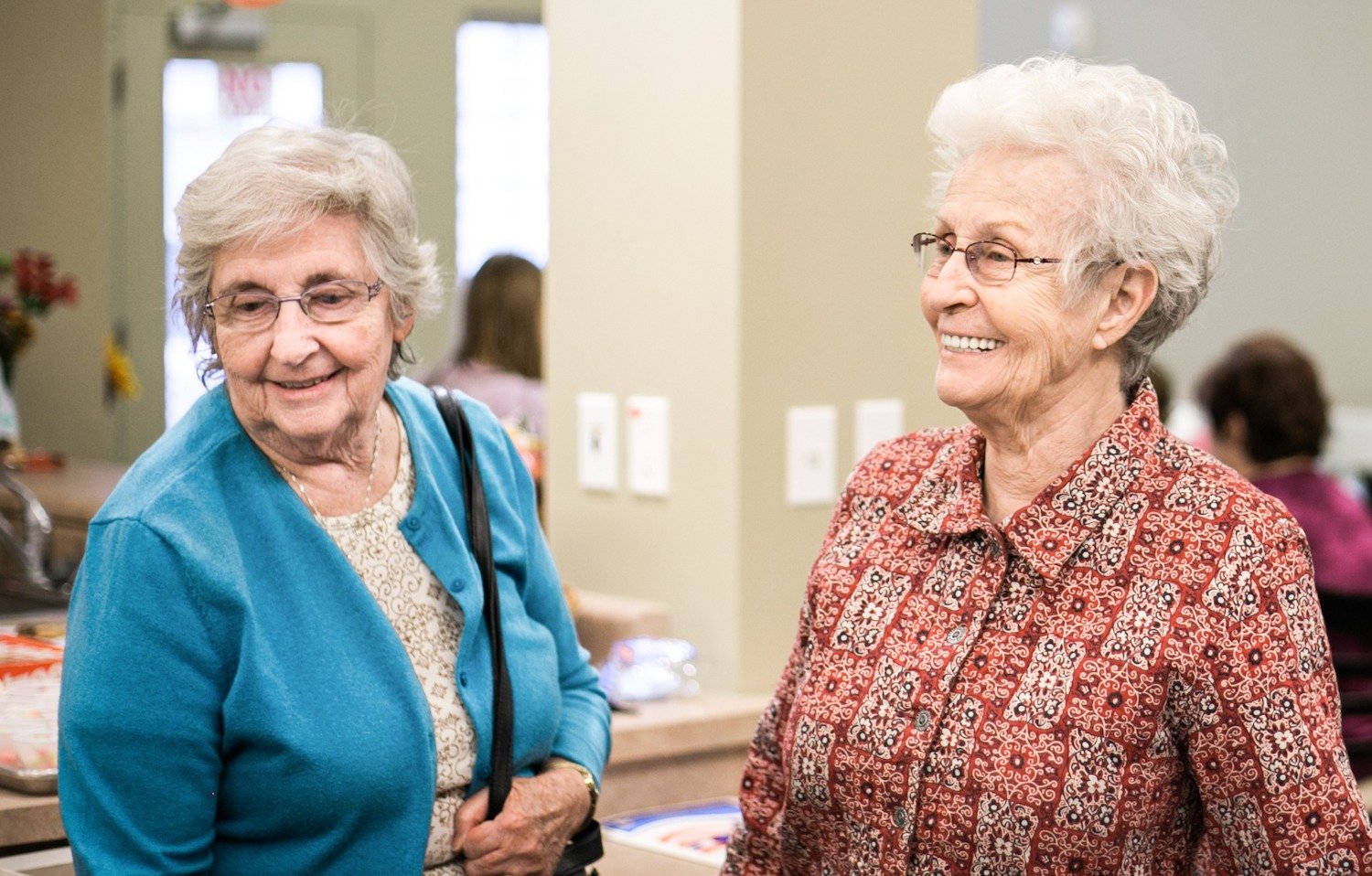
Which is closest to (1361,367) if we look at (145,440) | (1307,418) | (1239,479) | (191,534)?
(1307,418)

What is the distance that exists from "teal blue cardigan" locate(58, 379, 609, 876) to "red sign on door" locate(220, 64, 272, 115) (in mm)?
5144

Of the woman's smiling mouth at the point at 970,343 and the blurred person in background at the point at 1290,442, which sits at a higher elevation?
the woman's smiling mouth at the point at 970,343

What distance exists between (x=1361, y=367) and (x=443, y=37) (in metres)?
4.69

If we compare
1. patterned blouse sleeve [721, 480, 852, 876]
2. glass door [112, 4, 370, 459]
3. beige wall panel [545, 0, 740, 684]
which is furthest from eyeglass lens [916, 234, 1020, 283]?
glass door [112, 4, 370, 459]

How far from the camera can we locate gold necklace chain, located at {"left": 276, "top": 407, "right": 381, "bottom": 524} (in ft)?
6.10

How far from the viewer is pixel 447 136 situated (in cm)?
733

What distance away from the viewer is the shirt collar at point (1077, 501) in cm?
171

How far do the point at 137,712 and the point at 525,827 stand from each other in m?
0.49

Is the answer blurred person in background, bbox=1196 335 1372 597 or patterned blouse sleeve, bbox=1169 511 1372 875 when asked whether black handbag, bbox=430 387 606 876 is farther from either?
blurred person in background, bbox=1196 335 1372 597

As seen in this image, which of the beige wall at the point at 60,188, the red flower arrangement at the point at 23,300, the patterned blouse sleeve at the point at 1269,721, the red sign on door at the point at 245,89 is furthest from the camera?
the red sign on door at the point at 245,89

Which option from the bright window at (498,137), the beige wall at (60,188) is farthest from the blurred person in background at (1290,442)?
the bright window at (498,137)

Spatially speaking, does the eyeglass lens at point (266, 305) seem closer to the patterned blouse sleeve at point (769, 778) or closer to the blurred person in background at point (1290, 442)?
the patterned blouse sleeve at point (769, 778)

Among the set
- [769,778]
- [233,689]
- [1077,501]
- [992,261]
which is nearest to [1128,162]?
[992,261]

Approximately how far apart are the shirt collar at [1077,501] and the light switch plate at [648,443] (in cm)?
112
